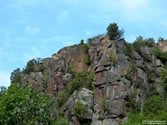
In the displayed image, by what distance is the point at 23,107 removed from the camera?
23.2m

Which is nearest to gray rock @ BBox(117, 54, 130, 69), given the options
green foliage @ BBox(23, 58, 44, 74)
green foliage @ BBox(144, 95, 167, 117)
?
green foliage @ BBox(144, 95, 167, 117)

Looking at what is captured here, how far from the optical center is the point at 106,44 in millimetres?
42500

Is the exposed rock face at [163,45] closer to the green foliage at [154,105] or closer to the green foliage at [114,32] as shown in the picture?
the green foliage at [114,32]

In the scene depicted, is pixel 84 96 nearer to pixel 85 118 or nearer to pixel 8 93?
pixel 85 118

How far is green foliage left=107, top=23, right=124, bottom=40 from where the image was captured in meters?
44.2

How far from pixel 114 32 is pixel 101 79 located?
27.9ft

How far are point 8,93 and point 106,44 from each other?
68.0 feet

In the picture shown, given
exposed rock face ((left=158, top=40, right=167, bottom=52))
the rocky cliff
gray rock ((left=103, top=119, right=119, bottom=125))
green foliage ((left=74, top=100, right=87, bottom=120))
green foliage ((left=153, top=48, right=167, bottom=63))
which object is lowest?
gray rock ((left=103, top=119, right=119, bottom=125))

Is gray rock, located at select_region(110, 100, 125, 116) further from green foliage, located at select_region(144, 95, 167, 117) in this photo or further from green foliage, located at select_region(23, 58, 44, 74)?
green foliage, located at select_region(23, 58, 44, 74)

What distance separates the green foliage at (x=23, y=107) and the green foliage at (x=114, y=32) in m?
21.6

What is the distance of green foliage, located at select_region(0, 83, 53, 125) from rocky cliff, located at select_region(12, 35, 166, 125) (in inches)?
521

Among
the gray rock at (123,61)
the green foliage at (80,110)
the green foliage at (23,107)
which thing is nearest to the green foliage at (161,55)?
the gray rock at (123,61)

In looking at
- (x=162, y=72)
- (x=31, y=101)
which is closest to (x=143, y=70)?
(x=162, y=72)

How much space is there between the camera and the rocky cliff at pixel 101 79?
36.8m
